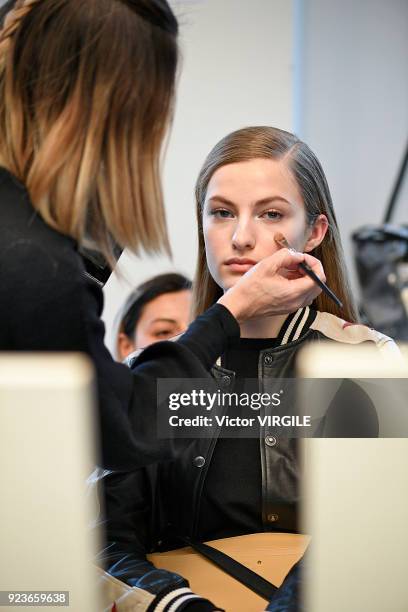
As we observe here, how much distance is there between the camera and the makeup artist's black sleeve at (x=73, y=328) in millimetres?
792

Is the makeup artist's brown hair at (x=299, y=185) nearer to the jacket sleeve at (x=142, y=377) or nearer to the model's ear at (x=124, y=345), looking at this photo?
the jacket sleeve at (x=142, y=377)

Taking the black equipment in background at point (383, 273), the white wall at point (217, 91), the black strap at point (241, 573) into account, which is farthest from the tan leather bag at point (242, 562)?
the black equipment in background at point (383, 273)

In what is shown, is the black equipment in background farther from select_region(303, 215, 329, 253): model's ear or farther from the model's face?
select_region(303, 215, 329, 253): model's ear

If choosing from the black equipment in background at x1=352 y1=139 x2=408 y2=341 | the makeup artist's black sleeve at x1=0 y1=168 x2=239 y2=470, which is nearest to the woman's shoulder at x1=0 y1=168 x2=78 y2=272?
the makeup artist's black sleeve at x1=0 y1=168 x2=239 y2=470

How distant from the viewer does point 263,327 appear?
45.2 inches

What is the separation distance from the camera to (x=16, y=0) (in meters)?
0.90

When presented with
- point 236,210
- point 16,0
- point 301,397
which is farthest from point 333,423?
point 16,0

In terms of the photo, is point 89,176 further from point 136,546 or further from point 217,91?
point 217,91

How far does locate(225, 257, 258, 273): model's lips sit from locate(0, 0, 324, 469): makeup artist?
20cm

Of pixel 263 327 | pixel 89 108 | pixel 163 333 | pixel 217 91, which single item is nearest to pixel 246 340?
pixel 263 327

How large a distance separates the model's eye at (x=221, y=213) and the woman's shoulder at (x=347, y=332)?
0.17 m

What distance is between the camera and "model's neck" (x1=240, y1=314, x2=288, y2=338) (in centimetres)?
114

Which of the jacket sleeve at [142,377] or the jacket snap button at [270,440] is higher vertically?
the jacket sleeve at [142,377]

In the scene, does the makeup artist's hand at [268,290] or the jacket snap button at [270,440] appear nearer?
the makeup artist's hand at [268,290]
